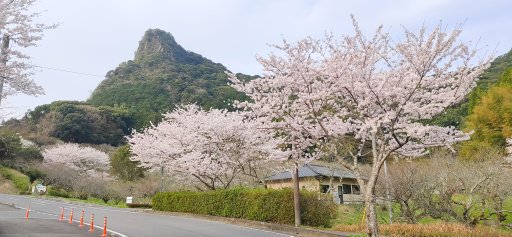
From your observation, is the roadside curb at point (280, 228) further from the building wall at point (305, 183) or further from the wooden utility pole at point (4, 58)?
the wooden utility pole at point (4, 58)

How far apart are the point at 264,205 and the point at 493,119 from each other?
1064 inches

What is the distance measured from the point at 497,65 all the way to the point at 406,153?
4666 centimetres

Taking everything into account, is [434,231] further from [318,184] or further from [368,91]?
[318,184]

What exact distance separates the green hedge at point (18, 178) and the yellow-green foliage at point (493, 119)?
40.3 m

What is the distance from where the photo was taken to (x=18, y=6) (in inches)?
373

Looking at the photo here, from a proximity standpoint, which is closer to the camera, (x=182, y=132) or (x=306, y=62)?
(x=306, y=62)

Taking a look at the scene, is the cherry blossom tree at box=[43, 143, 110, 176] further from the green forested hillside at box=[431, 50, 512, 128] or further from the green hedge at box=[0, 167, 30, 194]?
Answer: the green forested hillside at box=[431, 50, 512, 128]

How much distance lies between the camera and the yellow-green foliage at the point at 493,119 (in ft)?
112

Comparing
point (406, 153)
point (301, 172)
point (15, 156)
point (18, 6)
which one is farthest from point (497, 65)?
point (15, 156)

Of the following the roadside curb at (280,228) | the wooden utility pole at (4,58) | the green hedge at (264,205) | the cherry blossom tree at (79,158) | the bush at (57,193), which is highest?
the cherry blossom tree at (79,158)

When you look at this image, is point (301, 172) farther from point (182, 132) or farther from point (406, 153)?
point (406, 153)

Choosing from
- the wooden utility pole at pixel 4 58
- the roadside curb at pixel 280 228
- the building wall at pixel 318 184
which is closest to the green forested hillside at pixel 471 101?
the building wall at pixel 318 184

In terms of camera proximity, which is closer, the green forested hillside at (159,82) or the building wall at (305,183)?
the building wall at (305,183)

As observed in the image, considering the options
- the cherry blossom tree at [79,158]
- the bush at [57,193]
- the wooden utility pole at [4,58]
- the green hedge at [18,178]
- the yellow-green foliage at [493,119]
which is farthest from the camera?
the cherry blossom tree at [79,158]
